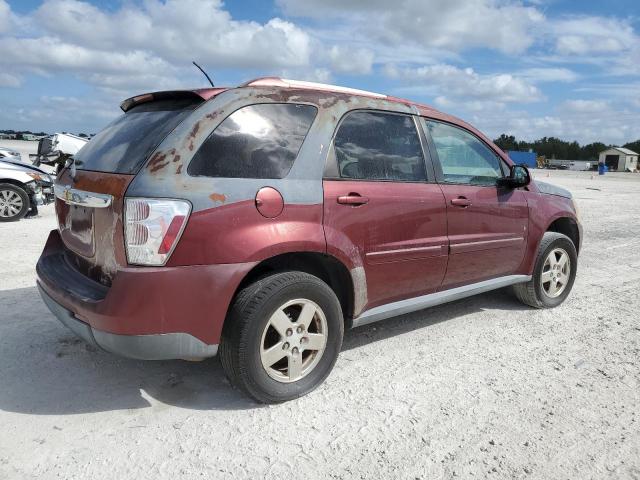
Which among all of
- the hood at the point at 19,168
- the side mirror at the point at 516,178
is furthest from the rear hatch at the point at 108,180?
the hood at the point at 19,168

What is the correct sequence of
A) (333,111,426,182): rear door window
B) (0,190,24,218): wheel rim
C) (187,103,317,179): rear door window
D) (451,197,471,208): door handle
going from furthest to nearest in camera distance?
1. (0,190,24,218): wheel rim
2. (451,197,471,208): door handle
3. (333,111,426,182): rear door window
4. (187,103,317,179): rear door window

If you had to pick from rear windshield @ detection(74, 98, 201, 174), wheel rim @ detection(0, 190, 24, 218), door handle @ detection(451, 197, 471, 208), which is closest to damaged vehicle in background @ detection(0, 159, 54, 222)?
wheel rim @ detection(0, 190, 24, 218)

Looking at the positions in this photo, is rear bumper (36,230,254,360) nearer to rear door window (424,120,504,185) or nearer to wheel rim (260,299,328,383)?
wheel rim (260,299,328,383)

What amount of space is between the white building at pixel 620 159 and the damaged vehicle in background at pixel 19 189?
267ft

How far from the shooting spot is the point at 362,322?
11.1ft

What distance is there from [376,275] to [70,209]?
1951mm

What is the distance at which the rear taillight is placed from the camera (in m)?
2.50

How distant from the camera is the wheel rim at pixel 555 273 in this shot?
4758 millimetres

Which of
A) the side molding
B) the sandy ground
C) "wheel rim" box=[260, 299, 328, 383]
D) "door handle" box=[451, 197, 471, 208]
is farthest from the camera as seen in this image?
"door handle" box=[451, 197, 471, 208]

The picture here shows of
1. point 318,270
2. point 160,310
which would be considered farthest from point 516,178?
point 160,310

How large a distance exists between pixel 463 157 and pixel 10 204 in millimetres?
8552

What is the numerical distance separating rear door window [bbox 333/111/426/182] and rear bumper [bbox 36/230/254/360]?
40.6 inches

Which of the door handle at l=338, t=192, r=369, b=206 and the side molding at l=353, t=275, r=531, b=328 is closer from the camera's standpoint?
the door handle at l=338, t=192, r=369, b=206

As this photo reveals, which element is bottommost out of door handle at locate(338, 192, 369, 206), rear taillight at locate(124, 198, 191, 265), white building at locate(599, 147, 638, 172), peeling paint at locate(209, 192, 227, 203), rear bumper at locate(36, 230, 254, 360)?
rear bumper at locate(36, 230, 254, 360)
